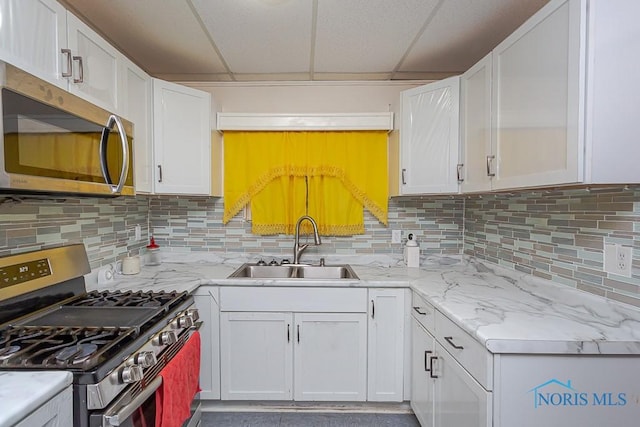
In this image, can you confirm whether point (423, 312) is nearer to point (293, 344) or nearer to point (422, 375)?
point (422, 375)

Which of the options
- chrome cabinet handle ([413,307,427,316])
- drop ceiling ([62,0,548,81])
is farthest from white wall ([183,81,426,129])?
chrome cabinet handle ([413,307,427,316])

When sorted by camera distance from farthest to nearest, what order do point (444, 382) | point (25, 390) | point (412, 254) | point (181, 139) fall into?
point (412, 254) < point (181, 139) < point (444, 382) < point (25, 390)

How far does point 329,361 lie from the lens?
1.97 meters

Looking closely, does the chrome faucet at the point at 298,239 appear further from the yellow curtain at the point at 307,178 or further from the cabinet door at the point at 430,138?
the cabinet door at the point at 430,138

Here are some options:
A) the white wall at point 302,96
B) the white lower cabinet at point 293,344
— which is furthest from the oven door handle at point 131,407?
the white wall at point 302,96

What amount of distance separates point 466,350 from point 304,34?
1.72 metres

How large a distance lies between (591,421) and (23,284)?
2.11m

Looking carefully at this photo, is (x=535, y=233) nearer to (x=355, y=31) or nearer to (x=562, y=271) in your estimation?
(x=562, y=271)

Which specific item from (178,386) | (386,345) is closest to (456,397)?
(386,345)

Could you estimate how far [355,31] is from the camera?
5.82 feet

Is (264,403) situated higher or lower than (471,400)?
lower

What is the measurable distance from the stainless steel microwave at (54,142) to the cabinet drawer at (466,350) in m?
1.51

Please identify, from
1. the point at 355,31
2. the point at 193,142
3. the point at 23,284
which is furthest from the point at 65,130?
the point at 355,31

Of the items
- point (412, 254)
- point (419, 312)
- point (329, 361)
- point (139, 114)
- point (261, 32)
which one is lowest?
point (329, 361)
